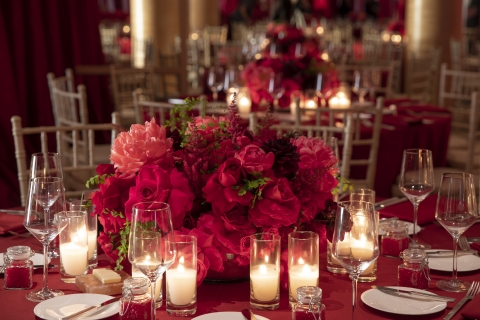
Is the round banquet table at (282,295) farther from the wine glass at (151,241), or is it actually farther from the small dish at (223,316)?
the wine glass at (151,241)

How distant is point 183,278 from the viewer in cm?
142

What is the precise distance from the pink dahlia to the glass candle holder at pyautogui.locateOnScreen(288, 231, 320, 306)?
35 cm

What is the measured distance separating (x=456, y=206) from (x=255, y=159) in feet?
1.60

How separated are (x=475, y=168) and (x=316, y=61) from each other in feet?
3.89

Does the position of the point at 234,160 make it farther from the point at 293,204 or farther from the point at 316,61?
the point at 316,61

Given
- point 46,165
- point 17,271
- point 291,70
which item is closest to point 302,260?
point 17,271

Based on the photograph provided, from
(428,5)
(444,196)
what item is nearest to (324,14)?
(428,5)

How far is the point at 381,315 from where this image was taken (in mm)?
1442

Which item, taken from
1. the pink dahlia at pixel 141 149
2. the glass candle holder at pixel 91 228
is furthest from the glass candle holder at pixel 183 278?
the glass candle holder at pixel 91 228

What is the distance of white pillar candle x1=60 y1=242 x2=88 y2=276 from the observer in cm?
164

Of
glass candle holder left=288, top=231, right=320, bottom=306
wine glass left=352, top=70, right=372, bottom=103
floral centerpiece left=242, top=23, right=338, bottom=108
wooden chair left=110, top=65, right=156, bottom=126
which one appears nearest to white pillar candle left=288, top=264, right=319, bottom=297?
glass candle holder left=288, top=231, right=320, bottom=306

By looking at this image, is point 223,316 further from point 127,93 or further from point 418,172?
point 127,93

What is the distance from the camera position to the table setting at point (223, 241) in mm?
1420

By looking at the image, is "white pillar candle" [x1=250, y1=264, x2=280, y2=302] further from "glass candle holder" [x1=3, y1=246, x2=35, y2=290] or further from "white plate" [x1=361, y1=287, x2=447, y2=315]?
"glass candle holder" [x1=3, y1=246, x2=35, y2=290]
